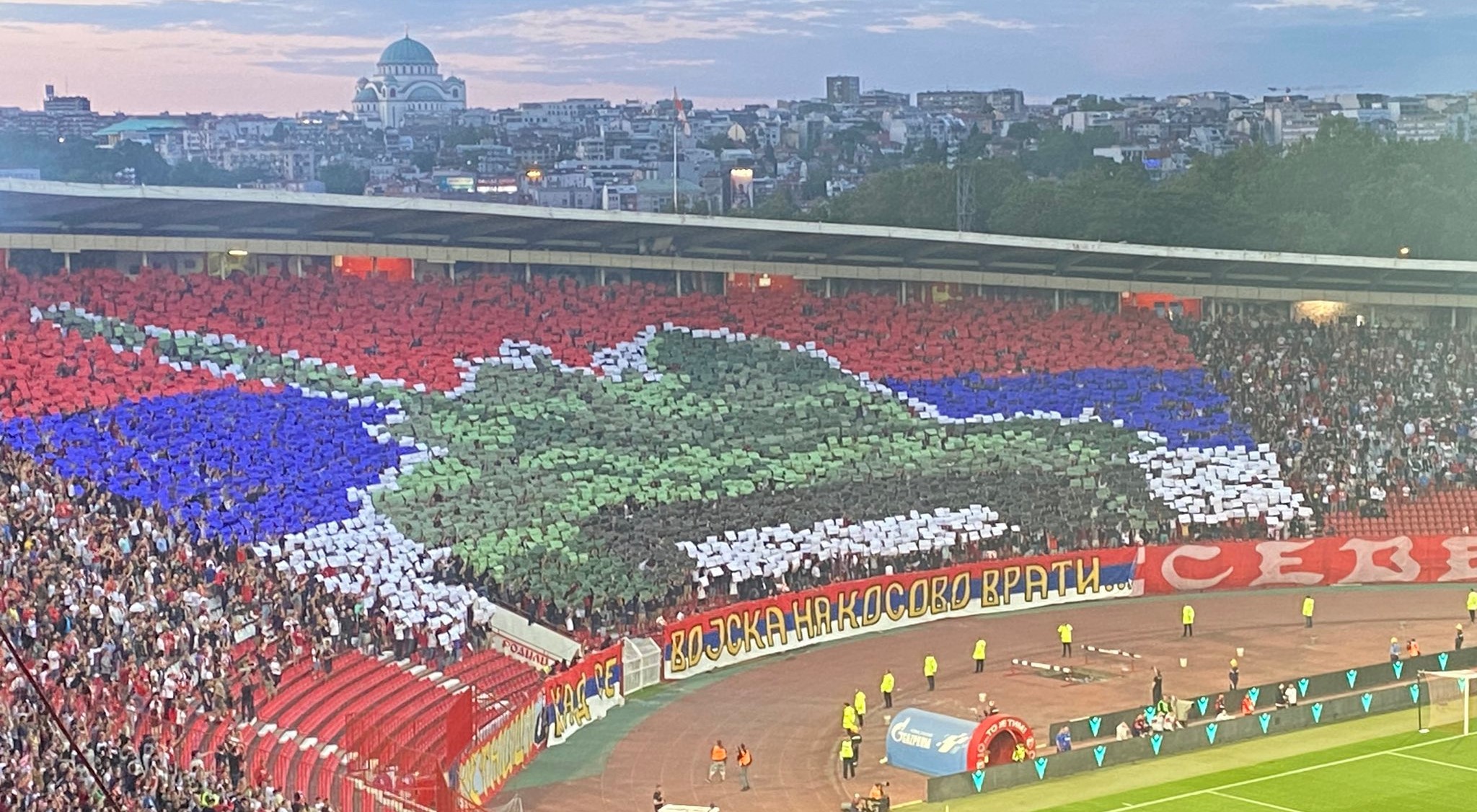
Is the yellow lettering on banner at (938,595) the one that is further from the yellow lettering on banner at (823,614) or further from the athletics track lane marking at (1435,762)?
the athletics track lane marking at (1435,762)

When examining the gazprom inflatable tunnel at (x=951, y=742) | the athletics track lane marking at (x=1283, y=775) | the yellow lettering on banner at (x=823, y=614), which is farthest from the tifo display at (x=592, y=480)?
the athletics track lane marking at (x=1283, y=775)

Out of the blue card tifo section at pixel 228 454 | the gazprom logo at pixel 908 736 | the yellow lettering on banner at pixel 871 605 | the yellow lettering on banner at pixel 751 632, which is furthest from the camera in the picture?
the yellow lettering on banner at pixel 871 605

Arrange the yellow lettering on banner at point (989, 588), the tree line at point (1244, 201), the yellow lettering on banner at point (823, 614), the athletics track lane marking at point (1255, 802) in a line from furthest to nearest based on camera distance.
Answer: the tree line at point (1244, 201) < the yellow lettering on banner at point (989, 588) < the yellow lettering on banner at point (823, 614) < the athletics track lane marking at point (1255, 802)

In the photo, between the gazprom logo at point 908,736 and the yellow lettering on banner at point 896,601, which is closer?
the gazprom logo at point 908,736

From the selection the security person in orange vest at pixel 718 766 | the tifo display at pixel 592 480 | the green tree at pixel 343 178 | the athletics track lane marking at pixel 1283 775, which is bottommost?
the athletics track lane marking at pixel 1283 775

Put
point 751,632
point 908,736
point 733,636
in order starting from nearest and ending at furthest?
point 908,736, point 733,636, point 751,632

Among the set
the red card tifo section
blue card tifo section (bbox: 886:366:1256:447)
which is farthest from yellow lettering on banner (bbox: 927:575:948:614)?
the red card tifo section

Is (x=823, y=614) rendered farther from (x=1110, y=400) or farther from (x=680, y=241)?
(x=680, y=241)

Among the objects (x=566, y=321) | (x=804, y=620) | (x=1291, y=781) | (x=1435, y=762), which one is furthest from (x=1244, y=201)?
(x=1291, y=781)

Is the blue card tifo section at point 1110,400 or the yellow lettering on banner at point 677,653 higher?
the blue card tifo section at point 1110,400
